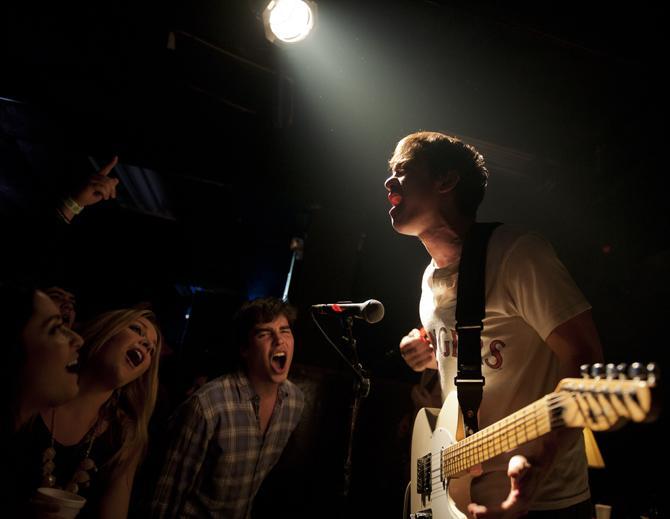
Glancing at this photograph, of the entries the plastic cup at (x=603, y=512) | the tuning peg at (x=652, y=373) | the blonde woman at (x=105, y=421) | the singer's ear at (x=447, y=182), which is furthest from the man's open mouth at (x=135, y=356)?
the plastic cup at (x=603, y=512)

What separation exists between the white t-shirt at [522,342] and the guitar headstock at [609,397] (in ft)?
1.04

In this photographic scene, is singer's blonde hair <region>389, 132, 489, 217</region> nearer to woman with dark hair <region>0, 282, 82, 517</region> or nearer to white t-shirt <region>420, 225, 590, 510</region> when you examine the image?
white t-shirt <region>420, 225, 590, 510</region>

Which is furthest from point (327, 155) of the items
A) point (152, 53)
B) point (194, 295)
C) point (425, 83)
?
point (194, 295)

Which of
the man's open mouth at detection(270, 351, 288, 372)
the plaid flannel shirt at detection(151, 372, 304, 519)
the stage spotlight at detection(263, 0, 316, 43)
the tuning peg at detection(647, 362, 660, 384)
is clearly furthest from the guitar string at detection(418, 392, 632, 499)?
the stage spotlight at detection(263, 0, 316, 43)

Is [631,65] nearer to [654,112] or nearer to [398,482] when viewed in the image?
[654,112]

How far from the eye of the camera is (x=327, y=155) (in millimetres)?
4582

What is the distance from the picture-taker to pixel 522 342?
6.51 feet

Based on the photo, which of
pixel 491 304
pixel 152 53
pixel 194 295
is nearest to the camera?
pixel 491 304

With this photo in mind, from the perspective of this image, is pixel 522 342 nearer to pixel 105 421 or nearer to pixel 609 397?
pixel 609 397

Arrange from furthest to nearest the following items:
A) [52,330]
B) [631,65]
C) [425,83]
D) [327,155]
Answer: [327,155], [425,83], [631,65], [52,330]

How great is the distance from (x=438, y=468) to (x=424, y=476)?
0.63ft

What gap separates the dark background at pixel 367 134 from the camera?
3.56m

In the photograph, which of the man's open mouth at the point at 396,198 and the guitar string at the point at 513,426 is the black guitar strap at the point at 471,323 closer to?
the guitar string at the point at 513,426

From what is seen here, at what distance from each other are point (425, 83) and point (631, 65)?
199 centimetres
